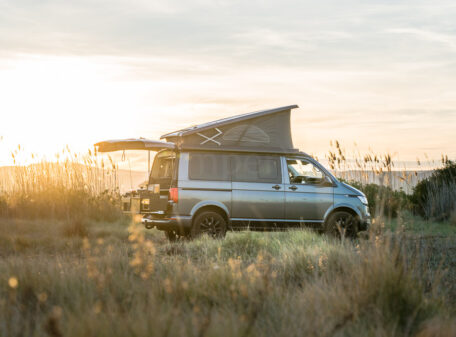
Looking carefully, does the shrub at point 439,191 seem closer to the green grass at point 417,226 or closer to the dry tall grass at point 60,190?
the green grass at point 417,226

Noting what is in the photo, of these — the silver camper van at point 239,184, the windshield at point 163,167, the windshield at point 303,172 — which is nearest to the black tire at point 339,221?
the silver camper van at point 239,184

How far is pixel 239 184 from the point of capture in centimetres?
1130

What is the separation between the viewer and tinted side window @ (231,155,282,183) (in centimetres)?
1134

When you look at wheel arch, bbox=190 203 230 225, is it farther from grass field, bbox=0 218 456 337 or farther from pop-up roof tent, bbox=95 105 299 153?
grass field, bbox=0 218 456 337

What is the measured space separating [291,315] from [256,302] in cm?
37

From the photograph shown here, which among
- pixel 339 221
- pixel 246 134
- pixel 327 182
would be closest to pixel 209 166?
pixel 246 134

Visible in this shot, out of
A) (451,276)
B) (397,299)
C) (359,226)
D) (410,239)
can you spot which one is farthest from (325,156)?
(397,299)

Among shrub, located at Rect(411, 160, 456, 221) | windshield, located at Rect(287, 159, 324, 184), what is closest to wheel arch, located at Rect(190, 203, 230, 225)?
windshield, located at Rect(287, 159, 324, 184)

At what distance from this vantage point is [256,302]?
466 cm

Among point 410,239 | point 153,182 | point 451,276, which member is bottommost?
point 451,276

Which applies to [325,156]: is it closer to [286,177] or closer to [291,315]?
[286,177]

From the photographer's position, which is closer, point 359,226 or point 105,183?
point 359,226

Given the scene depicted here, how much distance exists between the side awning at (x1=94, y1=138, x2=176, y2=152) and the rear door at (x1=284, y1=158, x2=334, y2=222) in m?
2.78

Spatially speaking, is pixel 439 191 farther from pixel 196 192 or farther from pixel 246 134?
pixel 196 192
